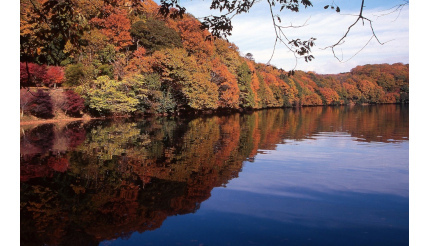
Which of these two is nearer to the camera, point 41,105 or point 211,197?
point 211,197

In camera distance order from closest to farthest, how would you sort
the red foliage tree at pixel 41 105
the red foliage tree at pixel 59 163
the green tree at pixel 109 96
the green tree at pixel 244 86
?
the red foliage tree at pixel 59 163, the red foliage tree at pixel 41 105, the green tree at pixel 109 96, the green tree at pixel 244 86

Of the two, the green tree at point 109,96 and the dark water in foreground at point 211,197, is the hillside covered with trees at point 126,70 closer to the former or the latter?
the green tree at point 109,96

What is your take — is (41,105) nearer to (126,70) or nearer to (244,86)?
(126,70)

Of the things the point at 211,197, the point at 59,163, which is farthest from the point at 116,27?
the point at 211,197

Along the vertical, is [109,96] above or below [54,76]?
below

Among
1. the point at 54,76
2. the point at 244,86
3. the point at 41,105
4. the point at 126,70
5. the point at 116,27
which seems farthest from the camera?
the point at 244,86

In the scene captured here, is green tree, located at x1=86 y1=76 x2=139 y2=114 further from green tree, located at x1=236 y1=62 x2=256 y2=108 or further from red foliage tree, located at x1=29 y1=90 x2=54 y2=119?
green tree, located at x1=236 y1=62 x2=256 y2=108

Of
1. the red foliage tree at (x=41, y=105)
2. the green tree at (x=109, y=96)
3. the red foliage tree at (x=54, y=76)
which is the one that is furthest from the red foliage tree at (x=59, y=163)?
the red foliage tree at (x=54, y=76)

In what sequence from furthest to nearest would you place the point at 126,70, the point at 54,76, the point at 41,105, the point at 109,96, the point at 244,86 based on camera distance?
the point at 244,86 → the point at 126,70 → the point at 54,76 → the point at 109,96 → the point at 41,105

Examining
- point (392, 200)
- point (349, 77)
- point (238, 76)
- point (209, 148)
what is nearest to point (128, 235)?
A: point (392, 200)

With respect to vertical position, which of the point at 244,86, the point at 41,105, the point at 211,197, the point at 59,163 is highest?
the point at 244,86

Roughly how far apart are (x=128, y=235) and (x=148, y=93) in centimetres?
2641

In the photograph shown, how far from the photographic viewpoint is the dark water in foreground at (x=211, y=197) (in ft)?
15.7

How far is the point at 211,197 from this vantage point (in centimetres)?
656
